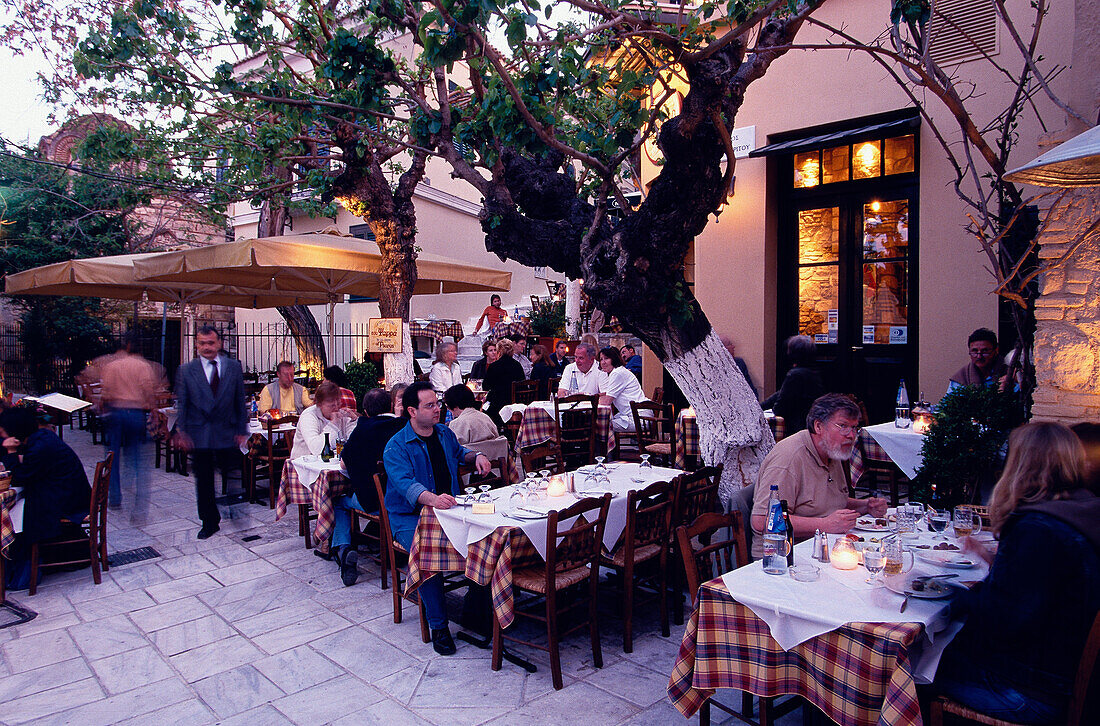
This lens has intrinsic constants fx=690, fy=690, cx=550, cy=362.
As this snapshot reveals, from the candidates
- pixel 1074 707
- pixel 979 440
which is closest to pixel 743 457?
pixel 979 440

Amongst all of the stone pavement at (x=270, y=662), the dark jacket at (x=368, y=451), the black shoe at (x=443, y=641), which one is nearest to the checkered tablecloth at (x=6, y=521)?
the stone pavement at (x=270, y=662)

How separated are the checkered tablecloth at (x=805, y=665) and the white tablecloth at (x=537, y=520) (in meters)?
1.25

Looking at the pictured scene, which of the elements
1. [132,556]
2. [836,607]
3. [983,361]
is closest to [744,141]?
[983,361]

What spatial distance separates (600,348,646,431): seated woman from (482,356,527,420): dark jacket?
1369 millimetres

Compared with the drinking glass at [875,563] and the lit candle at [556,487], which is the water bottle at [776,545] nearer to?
the drinking glass at [875,563]

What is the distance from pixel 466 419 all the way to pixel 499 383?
326cm

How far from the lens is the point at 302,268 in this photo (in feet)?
31.6

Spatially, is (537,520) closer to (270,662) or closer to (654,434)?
(270,662)

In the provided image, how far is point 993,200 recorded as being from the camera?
7.67m

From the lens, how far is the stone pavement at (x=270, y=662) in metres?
3.54

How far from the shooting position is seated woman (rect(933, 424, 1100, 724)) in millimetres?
2285

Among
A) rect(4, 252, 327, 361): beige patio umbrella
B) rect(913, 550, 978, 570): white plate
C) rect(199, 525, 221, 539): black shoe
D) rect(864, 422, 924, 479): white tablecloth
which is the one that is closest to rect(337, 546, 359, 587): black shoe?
rect(199, 525, 221, 539): black shoe

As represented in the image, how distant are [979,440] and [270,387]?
7659mm

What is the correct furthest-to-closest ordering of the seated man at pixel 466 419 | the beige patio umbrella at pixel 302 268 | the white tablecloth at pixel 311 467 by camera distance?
the beige patio umbrella at pixel 302 268, the seated man at pixel 466 419, the white tablecloth at pixel 311 467
